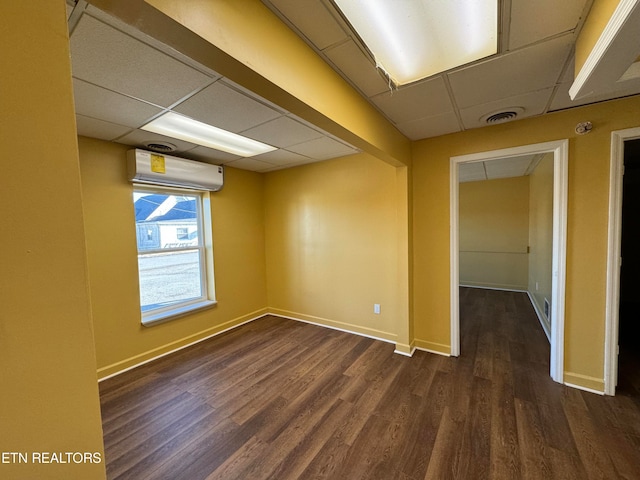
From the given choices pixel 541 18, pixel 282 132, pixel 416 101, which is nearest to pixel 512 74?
pixel 541 18

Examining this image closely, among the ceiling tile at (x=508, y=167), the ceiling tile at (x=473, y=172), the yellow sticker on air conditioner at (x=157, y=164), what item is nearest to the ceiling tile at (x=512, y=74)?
the ceiling tile at (x=508, y=167)

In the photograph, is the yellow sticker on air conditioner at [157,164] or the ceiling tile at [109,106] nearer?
the ceiling tile at [109,106]

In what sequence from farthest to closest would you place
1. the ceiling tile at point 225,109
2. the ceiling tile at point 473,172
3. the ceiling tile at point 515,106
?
1. the ceiling tile at point 473,172
2. the ceiling tile at point 515,106
3. the ceiling tile at point 225,109

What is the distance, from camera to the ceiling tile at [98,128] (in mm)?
2102

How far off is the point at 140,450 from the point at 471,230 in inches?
255

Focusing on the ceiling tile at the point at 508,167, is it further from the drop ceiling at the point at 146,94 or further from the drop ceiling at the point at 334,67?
the drop ceiling at the point at 146,94

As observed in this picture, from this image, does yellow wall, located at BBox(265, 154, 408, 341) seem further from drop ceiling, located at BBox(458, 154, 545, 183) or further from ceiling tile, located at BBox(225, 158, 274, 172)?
drop ceiling, located at BBox(458, 154, 545, 183)

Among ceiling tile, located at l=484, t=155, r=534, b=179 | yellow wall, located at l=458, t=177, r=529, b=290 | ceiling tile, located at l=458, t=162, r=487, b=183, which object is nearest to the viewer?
ceiling tile, located at l=484, t=155, r=534, b=179

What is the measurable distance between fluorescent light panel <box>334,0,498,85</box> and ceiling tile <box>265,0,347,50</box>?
0.07 meters

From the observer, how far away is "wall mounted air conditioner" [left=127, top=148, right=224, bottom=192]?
105 inches

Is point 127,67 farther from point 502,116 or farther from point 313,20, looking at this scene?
point 502,116

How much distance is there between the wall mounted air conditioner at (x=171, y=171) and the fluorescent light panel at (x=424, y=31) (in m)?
2.42

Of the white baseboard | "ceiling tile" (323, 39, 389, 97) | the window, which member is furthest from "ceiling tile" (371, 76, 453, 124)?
the white baseboard

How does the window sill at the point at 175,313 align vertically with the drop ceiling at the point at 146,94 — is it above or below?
below
